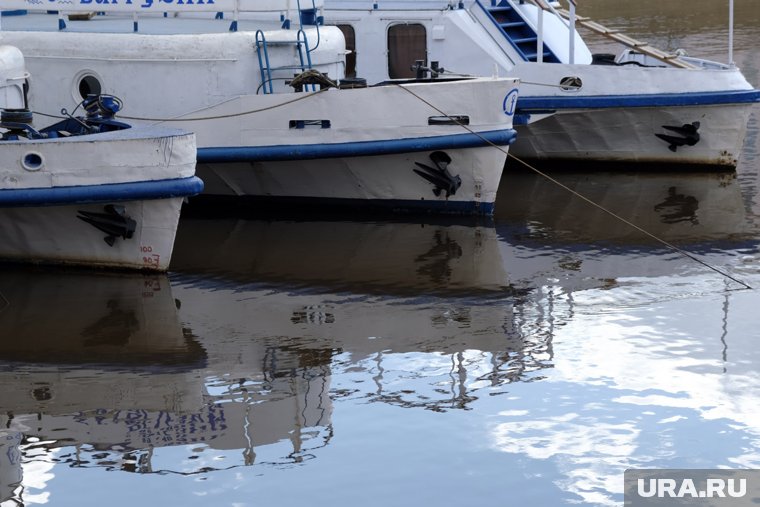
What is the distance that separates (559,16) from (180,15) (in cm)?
555

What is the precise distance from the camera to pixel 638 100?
1683 cm

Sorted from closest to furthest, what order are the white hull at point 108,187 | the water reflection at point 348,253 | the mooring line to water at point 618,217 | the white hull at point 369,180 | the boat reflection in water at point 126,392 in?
the boat reflection in water at point 126,392, the white hull at point 108,187, the mooring line to water at point 618,217, the water reflection at point 348,253, the white hull at point 369,180

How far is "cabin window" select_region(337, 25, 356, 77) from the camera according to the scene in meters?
17.2

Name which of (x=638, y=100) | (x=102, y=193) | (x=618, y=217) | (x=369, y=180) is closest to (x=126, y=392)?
(x=102, y=193)

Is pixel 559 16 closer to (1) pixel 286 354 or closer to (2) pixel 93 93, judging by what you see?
(2) pixel 93 93

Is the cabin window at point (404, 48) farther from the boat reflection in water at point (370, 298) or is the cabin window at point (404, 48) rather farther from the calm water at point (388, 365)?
the calm water at point (388, 365)

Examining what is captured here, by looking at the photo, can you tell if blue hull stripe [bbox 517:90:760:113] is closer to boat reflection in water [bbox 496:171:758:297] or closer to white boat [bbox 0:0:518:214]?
boat reflection in water [bbox 496:171:758:297]

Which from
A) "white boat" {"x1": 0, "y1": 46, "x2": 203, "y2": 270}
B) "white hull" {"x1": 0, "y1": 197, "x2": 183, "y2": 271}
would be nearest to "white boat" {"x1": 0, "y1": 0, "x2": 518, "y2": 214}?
"white boat" {"x1": 0, "y1": 46, "x2": 203, "y2": 270}

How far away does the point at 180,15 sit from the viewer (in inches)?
650

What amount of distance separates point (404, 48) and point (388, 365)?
26.8 feet

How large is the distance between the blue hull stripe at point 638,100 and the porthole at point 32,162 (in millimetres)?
7049

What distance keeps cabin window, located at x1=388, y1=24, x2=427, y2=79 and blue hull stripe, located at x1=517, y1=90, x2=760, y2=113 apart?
4.91ft

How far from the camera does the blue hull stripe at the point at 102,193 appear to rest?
39.7 ft

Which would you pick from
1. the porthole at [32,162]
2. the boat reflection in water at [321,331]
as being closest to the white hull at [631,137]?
the boat reflection in water at [321,331]
